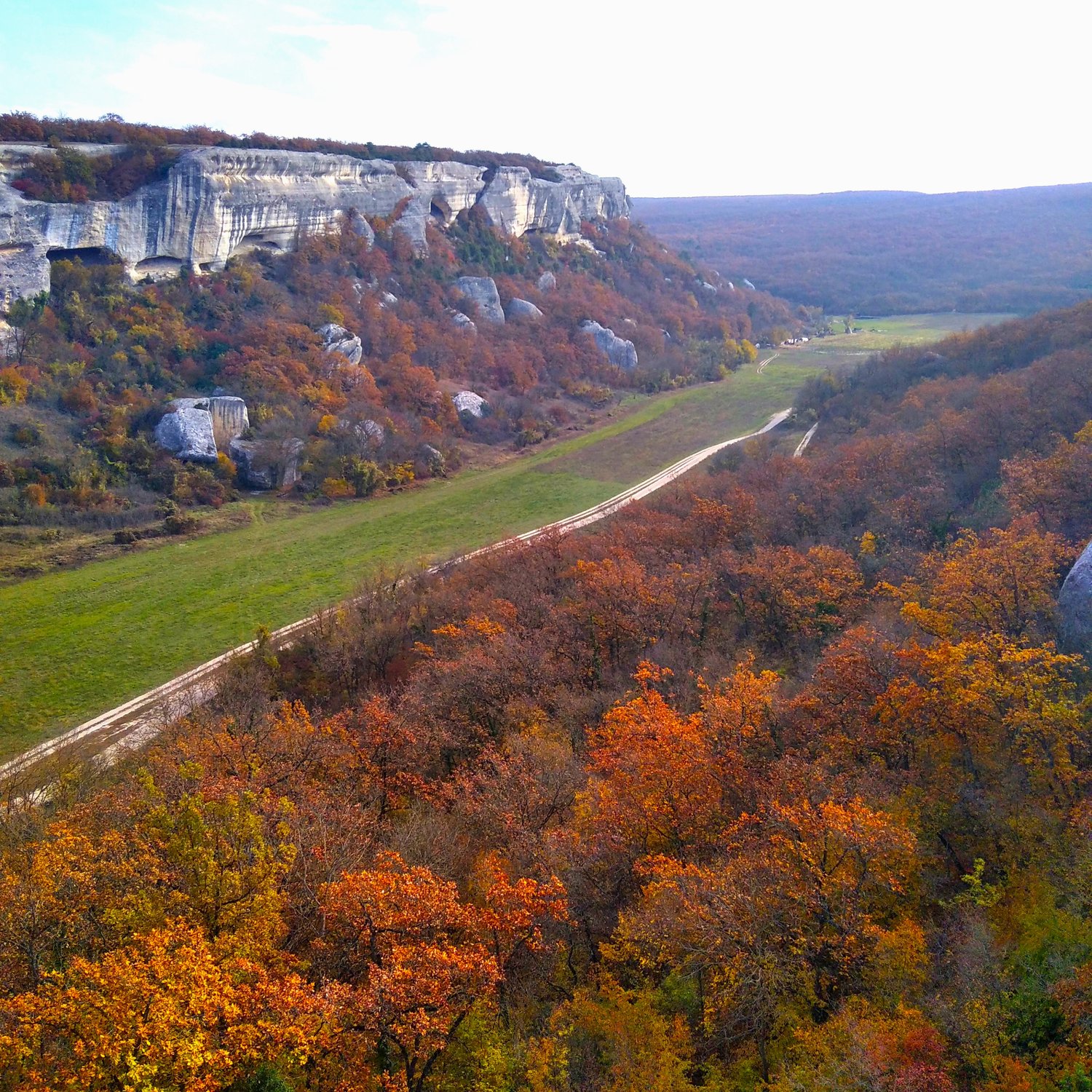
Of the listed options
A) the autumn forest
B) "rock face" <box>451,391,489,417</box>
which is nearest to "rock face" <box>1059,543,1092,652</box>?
the autumn forest

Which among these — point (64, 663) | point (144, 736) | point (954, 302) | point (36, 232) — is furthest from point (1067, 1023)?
point (954, 302)

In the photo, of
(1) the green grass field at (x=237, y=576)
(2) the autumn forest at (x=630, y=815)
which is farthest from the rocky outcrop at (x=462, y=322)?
(2) the autumn forest at (x=630, y=815)

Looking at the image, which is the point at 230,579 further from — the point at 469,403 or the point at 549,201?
the point at 549,201

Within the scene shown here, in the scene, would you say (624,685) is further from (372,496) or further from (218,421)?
(218,421)

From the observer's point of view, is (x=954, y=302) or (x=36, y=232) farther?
(x=954, y=302)

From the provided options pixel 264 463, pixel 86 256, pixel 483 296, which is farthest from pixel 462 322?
pixel 86 256

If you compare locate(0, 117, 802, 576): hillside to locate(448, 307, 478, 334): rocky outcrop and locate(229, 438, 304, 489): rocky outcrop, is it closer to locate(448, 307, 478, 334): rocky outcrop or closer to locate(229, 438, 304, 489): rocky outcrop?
locate(229, 438, 304, 489): rocky outcrop

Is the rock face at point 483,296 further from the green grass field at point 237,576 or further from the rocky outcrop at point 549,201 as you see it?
the green grass field at point 237,576
